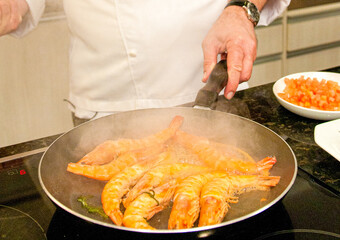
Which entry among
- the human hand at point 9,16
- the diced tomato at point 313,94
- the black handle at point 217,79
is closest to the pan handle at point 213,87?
the black handle at point 217,79

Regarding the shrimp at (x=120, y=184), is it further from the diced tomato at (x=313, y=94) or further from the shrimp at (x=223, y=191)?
the diced tomato at (x=313, y=94)

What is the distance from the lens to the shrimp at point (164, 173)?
88 centimetres

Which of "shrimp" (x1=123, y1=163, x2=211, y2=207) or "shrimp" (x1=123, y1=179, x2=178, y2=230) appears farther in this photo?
"shrimp" (x1=123, y1=163, x2=211, y2=207)

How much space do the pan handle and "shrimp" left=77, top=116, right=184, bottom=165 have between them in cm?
9

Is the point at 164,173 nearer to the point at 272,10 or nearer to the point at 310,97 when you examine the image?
the point at 310,97

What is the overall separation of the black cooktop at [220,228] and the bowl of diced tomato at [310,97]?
0.34 metres

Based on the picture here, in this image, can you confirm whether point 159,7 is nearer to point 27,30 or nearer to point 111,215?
point 27,30

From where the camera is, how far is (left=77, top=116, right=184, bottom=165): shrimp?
0.99 metres

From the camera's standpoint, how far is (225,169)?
36.6 inches

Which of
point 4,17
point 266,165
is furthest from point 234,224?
point 4,17

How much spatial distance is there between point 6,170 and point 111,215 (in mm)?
410

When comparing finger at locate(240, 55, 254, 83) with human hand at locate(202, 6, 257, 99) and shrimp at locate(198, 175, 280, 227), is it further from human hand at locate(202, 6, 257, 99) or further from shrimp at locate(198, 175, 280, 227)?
shrimp at locate(198, 175, 280, 227)

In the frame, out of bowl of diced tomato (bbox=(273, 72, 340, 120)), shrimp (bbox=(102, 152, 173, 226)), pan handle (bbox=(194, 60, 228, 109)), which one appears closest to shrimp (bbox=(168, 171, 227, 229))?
shrimp (bbox=(102, 152, 173, 226))

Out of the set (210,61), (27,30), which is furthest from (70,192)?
(27,30)
